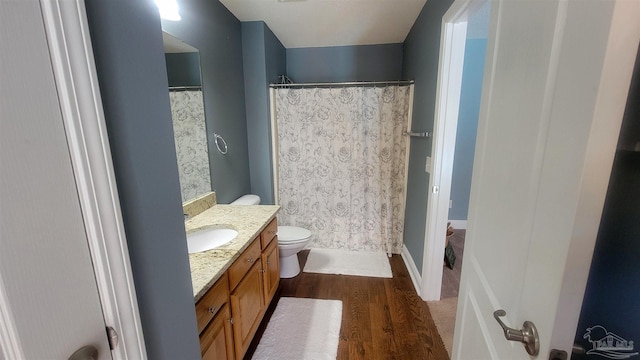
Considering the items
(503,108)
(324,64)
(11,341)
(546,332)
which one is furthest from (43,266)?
(324,64)

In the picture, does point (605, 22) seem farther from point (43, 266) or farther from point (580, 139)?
point (43, 266)

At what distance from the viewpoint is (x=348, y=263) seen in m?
2.68

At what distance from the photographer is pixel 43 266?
1.46ft

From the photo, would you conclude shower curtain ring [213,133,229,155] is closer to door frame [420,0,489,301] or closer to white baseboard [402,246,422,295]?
door frame [420,0,489,301]

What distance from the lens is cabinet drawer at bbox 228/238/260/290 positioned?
1.28 meters

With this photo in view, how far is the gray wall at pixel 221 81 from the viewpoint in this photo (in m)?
1.81

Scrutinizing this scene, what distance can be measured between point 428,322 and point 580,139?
72.4 inches

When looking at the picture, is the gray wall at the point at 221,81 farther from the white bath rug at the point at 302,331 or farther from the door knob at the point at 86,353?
the door knob at the point at 86,353

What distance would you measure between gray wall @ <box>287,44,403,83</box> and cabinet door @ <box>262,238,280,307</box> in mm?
2213

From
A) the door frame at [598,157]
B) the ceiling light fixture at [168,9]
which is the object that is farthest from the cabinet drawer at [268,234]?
the door frame at [598,157]

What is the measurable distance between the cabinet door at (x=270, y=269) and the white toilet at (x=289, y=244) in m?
0.22
